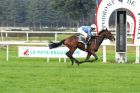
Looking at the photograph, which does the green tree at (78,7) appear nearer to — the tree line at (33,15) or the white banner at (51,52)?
the tree line at (33,15)

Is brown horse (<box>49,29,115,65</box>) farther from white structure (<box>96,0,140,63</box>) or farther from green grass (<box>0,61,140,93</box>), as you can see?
green grass (<box>0,61,140,93</box>)

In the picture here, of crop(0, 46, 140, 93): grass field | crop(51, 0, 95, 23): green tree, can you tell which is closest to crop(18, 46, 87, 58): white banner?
crop(0, 46, 140, 93): grass field

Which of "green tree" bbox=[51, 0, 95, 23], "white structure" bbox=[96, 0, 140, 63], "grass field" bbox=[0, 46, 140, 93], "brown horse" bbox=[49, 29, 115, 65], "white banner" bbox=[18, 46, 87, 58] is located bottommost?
"grass field" bbox=[0, 46, 140, 93]

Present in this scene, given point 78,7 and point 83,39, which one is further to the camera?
point 78,7

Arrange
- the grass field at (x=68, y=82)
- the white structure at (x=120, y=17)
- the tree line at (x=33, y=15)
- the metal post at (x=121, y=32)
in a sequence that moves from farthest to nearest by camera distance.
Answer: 1. the tree line at (x=33, y=15)
2. the white structure at (x=120, y=17)
3. the metal post at (x=121, y=32)
4. the grass field at (x=68, y=82)

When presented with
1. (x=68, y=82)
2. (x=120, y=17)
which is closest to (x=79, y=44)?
(x=120, y=17)

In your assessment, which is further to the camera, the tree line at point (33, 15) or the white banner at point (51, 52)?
the tree line at point (33, 15)

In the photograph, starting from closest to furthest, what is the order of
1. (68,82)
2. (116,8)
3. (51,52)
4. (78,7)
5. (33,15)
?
(68,82) → (51,52) → (116,8) → (78,7) → (33,15)

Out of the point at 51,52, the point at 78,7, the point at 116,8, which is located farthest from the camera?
the point at 78,7

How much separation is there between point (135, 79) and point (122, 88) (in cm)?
189

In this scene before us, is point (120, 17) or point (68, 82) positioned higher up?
point (120, 17)

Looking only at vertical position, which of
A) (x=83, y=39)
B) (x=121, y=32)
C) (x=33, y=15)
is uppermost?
(x=33, y=15)

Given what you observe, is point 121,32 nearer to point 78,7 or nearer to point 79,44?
point 79,44

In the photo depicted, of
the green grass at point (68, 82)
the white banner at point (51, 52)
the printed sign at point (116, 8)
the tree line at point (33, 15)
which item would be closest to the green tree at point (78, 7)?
the tree line at point (33, 15)
